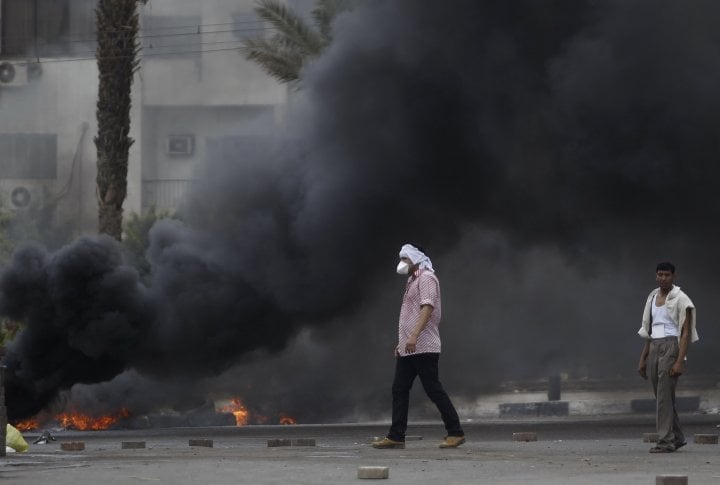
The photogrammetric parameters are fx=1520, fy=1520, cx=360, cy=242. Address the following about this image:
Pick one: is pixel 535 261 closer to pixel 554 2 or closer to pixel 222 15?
pixel 554 2

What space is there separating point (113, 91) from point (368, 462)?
1403cm

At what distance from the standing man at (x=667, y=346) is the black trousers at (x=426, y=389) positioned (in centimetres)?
145

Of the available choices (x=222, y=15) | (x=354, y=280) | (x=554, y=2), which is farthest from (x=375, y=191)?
(x=222, y=15)

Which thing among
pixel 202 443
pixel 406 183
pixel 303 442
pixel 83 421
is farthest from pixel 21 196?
pixel 303 442

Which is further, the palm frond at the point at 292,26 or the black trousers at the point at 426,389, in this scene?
the palm frond at the point at 292,26

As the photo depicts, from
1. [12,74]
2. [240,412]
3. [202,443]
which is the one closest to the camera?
[202,443]

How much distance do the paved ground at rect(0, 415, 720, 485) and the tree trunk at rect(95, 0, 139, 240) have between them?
9.22 metres

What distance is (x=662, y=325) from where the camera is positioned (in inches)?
436

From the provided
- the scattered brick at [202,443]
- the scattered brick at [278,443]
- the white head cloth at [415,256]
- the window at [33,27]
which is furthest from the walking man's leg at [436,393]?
the window at [33,27]

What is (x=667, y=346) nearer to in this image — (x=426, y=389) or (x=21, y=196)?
(x=426, y=389)

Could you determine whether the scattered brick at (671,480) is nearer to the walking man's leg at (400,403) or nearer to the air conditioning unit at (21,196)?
the walking man's leg at (400,403)

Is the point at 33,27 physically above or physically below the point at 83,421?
above

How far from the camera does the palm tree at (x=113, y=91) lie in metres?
A: 22.7

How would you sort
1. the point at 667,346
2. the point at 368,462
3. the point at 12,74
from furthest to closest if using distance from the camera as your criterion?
the point at 12,74
the point at 667,346
the point at 368,462
